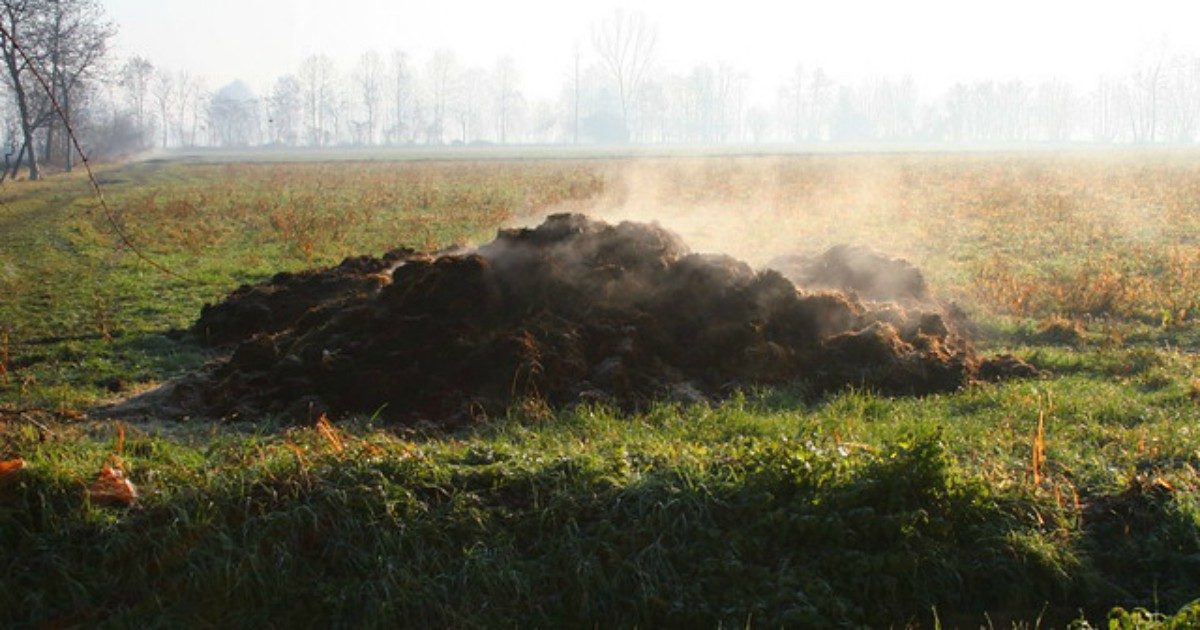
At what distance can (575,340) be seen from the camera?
8.91 metres

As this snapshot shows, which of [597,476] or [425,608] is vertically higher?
[597,476]

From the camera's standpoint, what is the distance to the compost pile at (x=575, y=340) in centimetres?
843

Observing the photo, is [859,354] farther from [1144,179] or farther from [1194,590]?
[1144,179]

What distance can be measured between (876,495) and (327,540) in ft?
11.2

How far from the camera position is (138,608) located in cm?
543

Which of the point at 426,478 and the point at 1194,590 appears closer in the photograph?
the point at 1194,590

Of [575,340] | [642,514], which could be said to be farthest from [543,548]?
[575,340]

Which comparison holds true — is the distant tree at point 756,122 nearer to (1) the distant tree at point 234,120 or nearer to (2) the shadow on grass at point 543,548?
(1) the distant tree at point 234,120

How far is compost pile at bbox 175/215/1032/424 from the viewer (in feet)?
27.7

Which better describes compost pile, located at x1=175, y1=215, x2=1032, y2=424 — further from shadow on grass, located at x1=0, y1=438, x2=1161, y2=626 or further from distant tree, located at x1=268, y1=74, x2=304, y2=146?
distant tree, located at x1=268, y1=74, x2=304, y2=146

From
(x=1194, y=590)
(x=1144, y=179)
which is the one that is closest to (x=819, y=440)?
(x=1194, y=590)

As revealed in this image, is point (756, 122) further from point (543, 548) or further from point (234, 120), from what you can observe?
point (543, 548)

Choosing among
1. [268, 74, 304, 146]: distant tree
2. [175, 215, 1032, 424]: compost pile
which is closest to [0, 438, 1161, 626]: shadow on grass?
[175, 215, 1032, 424]: compost pile

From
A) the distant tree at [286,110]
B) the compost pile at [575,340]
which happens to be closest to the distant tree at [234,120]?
the distant tree at [286,110]
